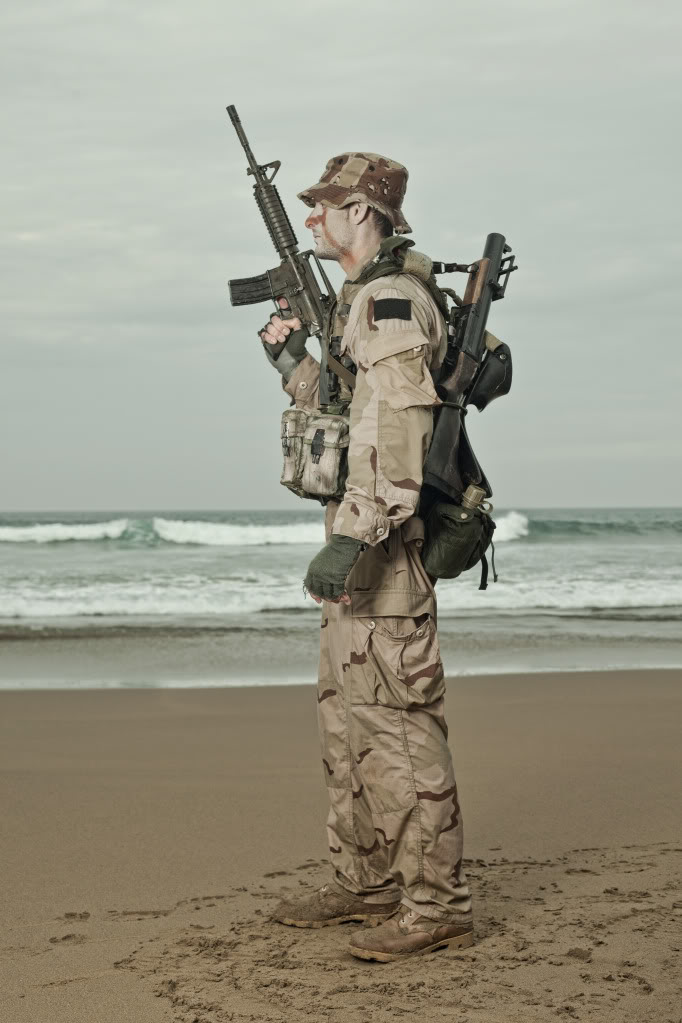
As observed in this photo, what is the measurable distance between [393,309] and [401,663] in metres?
0.97

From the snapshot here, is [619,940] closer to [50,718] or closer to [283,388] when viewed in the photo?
[283,388]

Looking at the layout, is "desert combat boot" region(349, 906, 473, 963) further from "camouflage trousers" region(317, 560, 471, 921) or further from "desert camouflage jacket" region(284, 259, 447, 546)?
"desert camouflage jacket" region(284, 259, 447, 546)

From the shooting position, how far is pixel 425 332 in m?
3.06

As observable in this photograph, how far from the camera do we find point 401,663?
3.08m

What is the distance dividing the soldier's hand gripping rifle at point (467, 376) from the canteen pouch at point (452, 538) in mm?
51

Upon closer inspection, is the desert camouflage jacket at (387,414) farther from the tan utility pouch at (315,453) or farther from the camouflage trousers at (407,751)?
the camouflage trousers at (407,751)

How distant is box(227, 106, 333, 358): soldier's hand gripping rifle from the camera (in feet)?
13.0

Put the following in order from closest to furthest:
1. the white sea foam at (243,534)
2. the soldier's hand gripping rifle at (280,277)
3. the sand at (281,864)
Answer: the sand at (281,864) → the soldier's hand gripping rifle at (280,277) → the white sea foam at (243,534)

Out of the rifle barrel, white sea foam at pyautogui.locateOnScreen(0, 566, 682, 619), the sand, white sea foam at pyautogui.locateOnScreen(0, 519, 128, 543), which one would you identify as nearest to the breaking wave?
white sea foam at pyautogui.locateOnScreen(0, 519, 128, 543)

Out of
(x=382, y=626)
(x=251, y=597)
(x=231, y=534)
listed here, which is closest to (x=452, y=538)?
(x=382, y=626)

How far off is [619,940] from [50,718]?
181 inches

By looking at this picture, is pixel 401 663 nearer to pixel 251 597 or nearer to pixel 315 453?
pixel 315 453

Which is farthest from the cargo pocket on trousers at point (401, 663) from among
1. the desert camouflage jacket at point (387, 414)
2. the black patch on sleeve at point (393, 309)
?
the black patch on sleeve at point (393, 309)

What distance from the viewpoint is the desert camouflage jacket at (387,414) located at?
2953 millimetres
